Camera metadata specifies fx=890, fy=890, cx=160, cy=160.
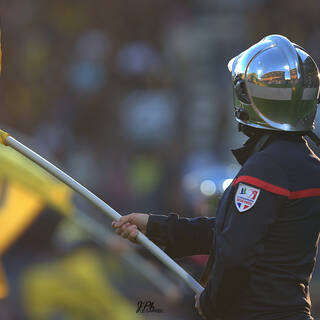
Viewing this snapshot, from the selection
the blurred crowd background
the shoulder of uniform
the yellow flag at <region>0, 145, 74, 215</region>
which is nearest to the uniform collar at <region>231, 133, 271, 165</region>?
the shoulder of uniform

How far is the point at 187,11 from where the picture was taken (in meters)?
14.2

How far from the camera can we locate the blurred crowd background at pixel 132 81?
40.6ft

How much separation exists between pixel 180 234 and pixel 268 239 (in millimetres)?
530

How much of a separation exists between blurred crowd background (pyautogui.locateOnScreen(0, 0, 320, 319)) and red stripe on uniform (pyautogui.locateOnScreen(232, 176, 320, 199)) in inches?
304

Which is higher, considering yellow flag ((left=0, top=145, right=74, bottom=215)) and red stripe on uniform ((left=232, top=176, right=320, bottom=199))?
red stripe on uniform ((left=232, top=176, right=320, bottom=199))

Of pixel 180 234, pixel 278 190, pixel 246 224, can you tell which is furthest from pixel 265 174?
pixel 180 234

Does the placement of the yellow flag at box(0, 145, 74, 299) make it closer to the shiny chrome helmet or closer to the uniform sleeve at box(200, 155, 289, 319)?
the shiny chrome helmet

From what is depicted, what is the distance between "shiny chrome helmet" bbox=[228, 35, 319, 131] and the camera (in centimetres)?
328

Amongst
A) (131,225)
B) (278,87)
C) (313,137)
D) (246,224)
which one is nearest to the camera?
(246,224)

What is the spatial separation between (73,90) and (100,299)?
7307mm

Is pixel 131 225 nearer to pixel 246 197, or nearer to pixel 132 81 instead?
pixel 246 197

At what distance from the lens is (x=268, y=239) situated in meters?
3.14

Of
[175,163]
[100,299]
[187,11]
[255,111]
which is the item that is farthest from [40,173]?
[187,11]

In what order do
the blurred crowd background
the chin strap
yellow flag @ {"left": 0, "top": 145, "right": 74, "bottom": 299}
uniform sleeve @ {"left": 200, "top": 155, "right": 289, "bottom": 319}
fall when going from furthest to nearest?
the blurred crowd background < yellow flag @ {"left": 0, "top": 145, "right": 74, "bottom": 299} < the chin strap < uniform sleeve @ {"left": 200, "top": 155, "right": 289, "bottom": 319}
